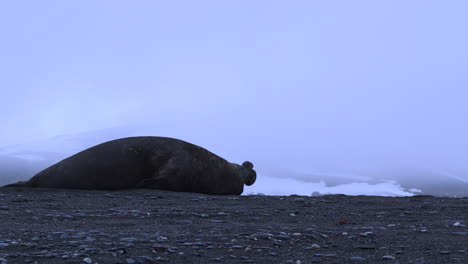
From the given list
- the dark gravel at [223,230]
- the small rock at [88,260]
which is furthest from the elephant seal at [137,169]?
the small rock at [88,260]

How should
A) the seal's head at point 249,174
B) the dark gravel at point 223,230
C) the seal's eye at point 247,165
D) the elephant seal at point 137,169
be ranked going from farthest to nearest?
the seal's eye at point 247,165, the seal's head at point 249,174, the elephant seal at point 137,169, the dark gravel at point 223,230

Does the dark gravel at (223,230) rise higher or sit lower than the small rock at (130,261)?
higher

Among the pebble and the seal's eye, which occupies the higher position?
the seal's eye

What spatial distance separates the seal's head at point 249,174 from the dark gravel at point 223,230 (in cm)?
341

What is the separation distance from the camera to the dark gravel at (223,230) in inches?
167

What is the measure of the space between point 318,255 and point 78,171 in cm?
626

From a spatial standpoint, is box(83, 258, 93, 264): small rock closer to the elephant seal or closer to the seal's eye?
the elephant seal

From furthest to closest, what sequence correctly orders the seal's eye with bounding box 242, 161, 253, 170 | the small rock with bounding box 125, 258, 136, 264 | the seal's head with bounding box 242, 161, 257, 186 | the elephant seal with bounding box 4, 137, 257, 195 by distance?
the seal's eye with bounding box 242, 161, 253, 170 < the seal's head with bounding box 242, 161, 257, 186 < the elephant seal with bounding box 4, 137, 257, 195 < the small rock with bounding box 125, 258, 136, 264

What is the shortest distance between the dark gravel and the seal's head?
11.2 ft

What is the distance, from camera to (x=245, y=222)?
19.7 ft

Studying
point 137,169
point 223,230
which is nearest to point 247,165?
point 137,169

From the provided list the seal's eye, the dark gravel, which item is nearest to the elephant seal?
the dark gravel

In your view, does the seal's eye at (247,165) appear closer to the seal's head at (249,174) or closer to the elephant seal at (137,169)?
the seal's head at (249,174)

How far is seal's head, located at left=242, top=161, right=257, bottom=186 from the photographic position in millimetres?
11841
